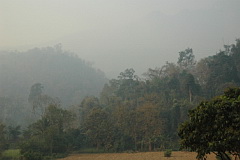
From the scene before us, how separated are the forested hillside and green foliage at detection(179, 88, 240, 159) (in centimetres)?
8181

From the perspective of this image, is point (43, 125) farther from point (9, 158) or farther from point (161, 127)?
point (161, 127)

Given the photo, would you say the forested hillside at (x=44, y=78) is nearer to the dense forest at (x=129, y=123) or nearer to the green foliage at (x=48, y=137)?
the dense forest at (x=129, y=123)

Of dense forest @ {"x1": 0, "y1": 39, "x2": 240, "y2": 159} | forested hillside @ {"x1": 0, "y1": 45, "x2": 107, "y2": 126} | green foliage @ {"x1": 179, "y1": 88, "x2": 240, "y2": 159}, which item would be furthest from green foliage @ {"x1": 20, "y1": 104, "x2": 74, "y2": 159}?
forested hillside @ {"x1": 0, "y1": 45, "x2": 107, "y2": 126}

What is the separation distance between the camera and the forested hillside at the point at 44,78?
91.8 metres

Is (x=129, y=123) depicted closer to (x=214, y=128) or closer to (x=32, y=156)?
(x=32, y=156)

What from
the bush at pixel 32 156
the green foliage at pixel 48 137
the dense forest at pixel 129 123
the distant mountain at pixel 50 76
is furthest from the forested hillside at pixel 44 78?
the bush at pixel 32 156

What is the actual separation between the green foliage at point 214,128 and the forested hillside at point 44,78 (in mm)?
81811

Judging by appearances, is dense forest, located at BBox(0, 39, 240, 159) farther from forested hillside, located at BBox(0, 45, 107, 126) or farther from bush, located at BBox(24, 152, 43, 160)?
forested hillside, located at BBox(0, 45, 107, 126)

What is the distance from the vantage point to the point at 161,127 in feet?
136

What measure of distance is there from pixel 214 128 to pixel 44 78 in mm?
119288

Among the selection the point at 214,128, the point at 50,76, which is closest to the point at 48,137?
the point at 214,128

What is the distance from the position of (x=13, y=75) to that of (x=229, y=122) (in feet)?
405

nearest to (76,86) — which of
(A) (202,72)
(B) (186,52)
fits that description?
(B) (186,52)

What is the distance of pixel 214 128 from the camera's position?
10.9 meters
